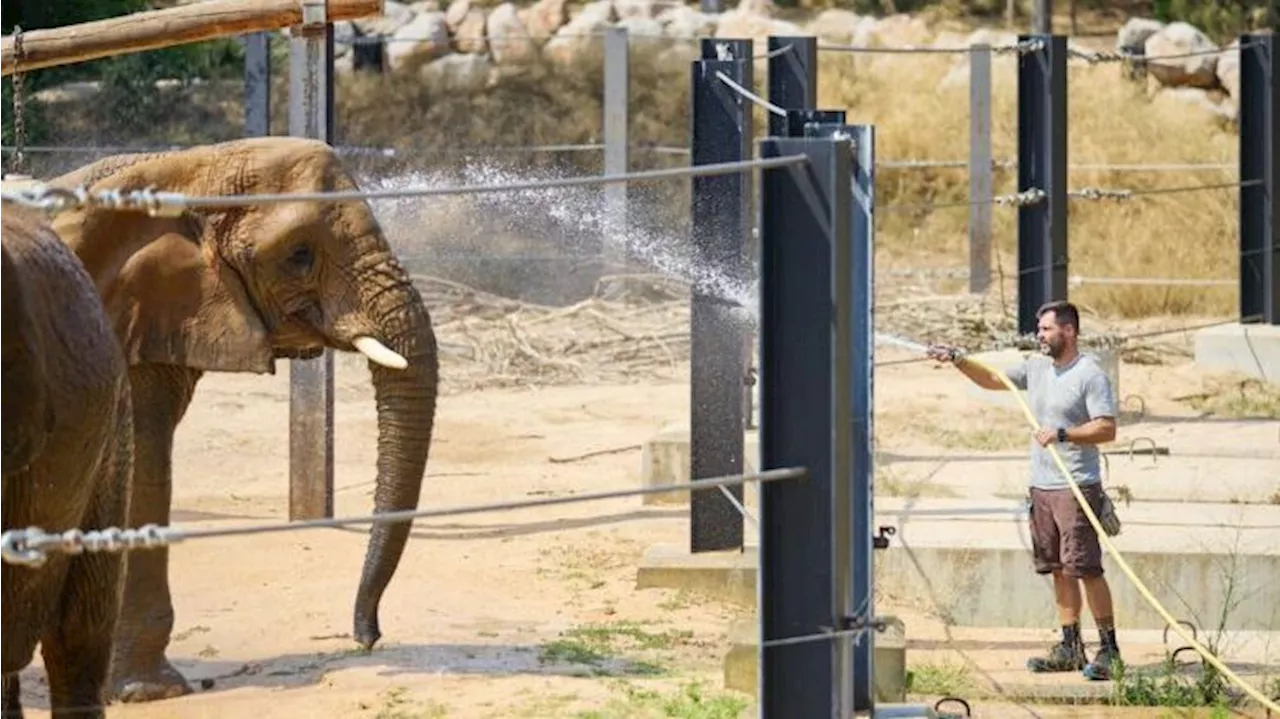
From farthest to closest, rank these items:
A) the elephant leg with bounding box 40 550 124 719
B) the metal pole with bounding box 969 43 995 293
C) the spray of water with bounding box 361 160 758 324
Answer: the metal pole with bounding box 969 43 995 293 < the spray of water with bounding box 361 160 758 324 < the elephant leg with bounding box 40 550 124 719

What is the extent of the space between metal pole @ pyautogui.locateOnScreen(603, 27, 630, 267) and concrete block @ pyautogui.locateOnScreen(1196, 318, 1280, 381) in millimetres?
4749

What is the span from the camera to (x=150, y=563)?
8945mm

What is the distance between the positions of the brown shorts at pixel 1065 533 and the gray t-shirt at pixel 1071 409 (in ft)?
0.14

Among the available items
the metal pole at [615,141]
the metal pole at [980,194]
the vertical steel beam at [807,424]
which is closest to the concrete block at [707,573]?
the vertical steel beam at [807,424]

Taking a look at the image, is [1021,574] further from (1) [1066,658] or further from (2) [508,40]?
(2) [508,40]

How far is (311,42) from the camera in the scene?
38.9ft

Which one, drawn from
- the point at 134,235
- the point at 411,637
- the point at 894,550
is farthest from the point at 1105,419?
the point at 134,235

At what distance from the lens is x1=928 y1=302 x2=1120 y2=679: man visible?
29.7 feet

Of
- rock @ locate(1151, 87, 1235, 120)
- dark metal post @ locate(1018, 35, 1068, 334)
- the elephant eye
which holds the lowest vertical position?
the elephant eye

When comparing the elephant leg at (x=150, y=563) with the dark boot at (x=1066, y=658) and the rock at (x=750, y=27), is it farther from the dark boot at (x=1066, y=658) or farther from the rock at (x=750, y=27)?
the rock at (x=750, y=27)

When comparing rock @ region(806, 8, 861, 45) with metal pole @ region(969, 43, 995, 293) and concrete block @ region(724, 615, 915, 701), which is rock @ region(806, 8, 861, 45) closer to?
metal pole @ region(969, 43, 995, 293)

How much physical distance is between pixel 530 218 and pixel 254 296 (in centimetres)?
1045

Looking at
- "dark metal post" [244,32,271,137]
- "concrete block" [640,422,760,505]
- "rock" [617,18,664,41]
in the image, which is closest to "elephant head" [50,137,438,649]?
"concrete block" [640,422,760,505]

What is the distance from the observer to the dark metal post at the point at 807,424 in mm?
5164
